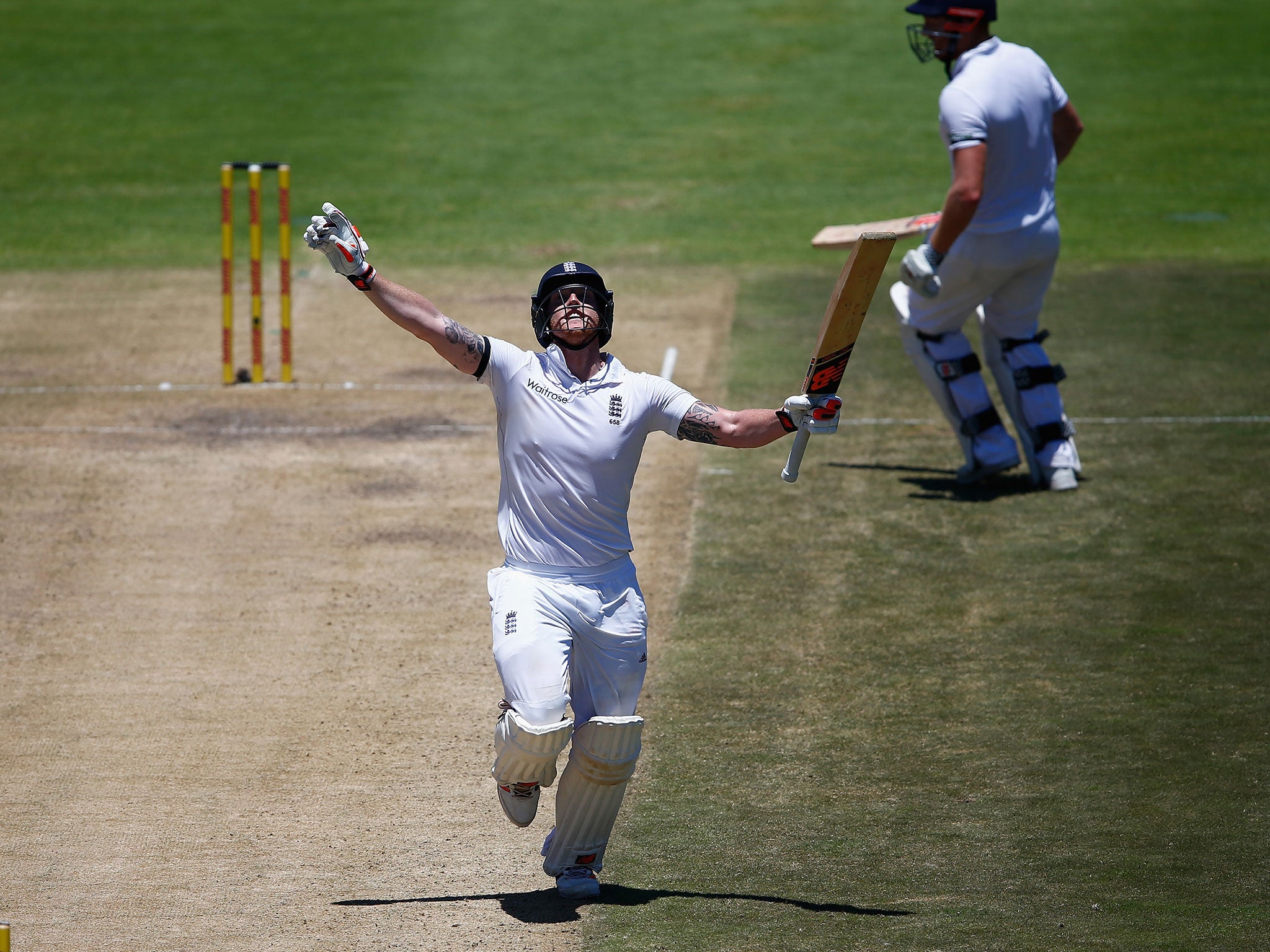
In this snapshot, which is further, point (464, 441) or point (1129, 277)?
point (1129, 277)

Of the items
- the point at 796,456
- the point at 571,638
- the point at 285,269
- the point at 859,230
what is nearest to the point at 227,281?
the point at 285,269

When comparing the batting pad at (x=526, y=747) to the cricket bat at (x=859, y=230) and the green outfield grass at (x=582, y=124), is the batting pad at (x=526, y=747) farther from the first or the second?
the green outfield grass at (x=582, y=124)

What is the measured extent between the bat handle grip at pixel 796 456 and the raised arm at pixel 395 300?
120 cm

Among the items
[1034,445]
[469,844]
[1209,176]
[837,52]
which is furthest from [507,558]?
[837,52]

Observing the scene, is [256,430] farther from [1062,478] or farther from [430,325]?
[430,325]

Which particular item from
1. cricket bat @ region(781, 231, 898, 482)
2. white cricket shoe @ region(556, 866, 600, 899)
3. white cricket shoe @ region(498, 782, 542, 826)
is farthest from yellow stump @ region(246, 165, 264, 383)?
white cricket shoe @ region(556, 866, 600, 899)

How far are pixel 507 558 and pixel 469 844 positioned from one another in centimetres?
111

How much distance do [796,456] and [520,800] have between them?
5.33 ft

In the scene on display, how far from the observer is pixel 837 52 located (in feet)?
75.0

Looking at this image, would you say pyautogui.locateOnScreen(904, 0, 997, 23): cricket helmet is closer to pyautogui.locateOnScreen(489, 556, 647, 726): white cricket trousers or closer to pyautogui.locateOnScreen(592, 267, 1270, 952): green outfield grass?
pyautogui.locateOnScreen(592, 267, 1270, 952): green outfield grass

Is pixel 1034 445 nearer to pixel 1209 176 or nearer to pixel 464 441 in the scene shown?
pixel 464 441

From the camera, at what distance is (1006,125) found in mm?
9656

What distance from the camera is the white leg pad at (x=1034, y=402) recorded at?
1002 cm

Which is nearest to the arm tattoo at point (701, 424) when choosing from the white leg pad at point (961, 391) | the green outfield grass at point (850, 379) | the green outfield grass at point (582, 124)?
the green outfield grass at point (850, 379)
